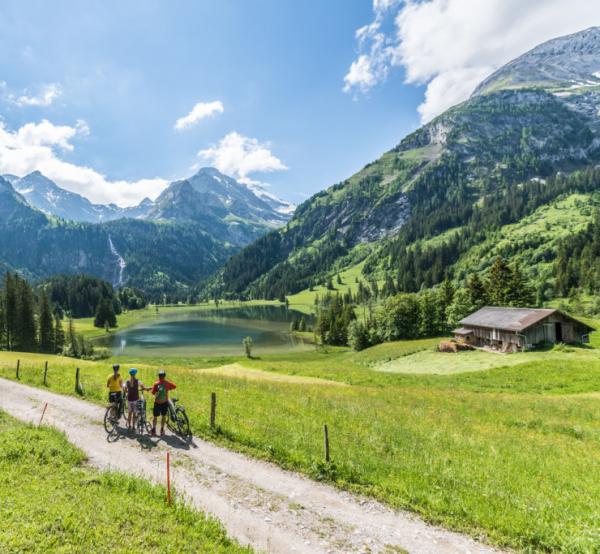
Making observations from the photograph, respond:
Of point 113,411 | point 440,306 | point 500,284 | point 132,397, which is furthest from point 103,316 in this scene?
point 132,397

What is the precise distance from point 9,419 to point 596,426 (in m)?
35.5

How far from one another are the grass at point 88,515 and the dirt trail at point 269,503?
3.43ft

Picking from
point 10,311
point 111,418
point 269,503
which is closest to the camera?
point 269,503

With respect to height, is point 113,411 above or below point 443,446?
above

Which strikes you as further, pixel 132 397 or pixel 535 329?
pixel 535 329

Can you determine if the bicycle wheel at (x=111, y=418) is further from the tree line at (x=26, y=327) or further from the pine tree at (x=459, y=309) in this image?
the tree line at (x=26, y=327)

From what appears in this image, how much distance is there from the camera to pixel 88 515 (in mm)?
9617

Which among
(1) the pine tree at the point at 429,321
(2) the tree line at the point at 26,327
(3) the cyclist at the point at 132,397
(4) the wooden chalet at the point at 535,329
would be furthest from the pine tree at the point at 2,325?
(4) the wooden chalet at the point at 535,329

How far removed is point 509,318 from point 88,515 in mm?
73157

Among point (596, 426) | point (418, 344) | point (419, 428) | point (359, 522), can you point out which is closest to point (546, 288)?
point (418, 344)

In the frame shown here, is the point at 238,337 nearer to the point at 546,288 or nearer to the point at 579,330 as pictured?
the point at 579,330

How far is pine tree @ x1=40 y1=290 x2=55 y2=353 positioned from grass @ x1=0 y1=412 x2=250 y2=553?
107 meters

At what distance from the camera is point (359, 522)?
10883mm

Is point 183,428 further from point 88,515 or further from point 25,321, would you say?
point 25,321
